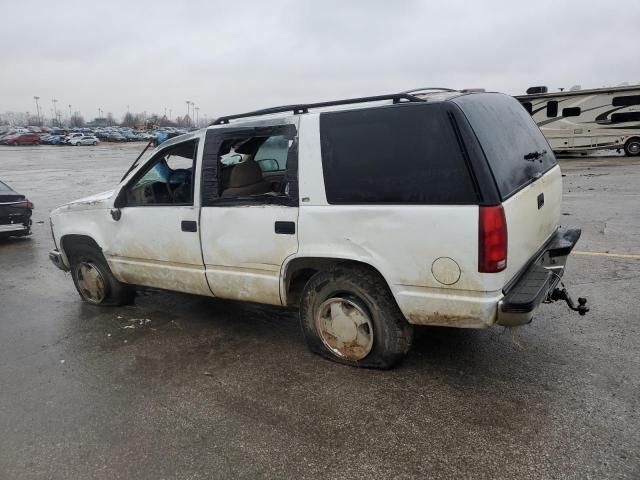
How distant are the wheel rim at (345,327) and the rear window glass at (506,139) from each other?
4.34ft

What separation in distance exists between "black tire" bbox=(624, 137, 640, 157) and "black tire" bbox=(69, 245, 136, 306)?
72.2 feet

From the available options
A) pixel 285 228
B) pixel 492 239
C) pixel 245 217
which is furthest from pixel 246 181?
pixel 492 239

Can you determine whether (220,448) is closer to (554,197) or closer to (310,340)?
(310,340)

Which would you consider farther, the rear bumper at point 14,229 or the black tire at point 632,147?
the black tire at point 632,147

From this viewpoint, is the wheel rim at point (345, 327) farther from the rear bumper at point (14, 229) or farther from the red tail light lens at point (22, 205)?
the red tail light lens at point (22, 205)

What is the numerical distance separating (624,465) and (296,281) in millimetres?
2464

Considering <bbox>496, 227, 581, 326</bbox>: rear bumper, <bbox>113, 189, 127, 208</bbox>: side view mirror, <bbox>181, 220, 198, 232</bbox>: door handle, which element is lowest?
<bbox>496, 227, 581, 326</bbox>: rear bumper

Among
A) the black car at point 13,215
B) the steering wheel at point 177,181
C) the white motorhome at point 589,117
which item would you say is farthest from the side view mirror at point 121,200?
the white motorhome at point 589,117

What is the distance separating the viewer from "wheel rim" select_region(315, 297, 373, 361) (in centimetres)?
370

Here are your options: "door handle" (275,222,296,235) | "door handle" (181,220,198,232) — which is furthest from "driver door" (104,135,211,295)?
"door handle" (275,222,296,235)

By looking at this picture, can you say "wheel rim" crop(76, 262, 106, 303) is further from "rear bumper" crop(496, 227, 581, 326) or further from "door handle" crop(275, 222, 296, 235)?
"rear bumper" crop(496, 227, 581, 326)

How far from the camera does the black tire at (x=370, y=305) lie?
141 inches

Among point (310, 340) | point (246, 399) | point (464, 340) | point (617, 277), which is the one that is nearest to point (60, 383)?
point (246, 399)

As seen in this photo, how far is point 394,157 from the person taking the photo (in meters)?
3.36
